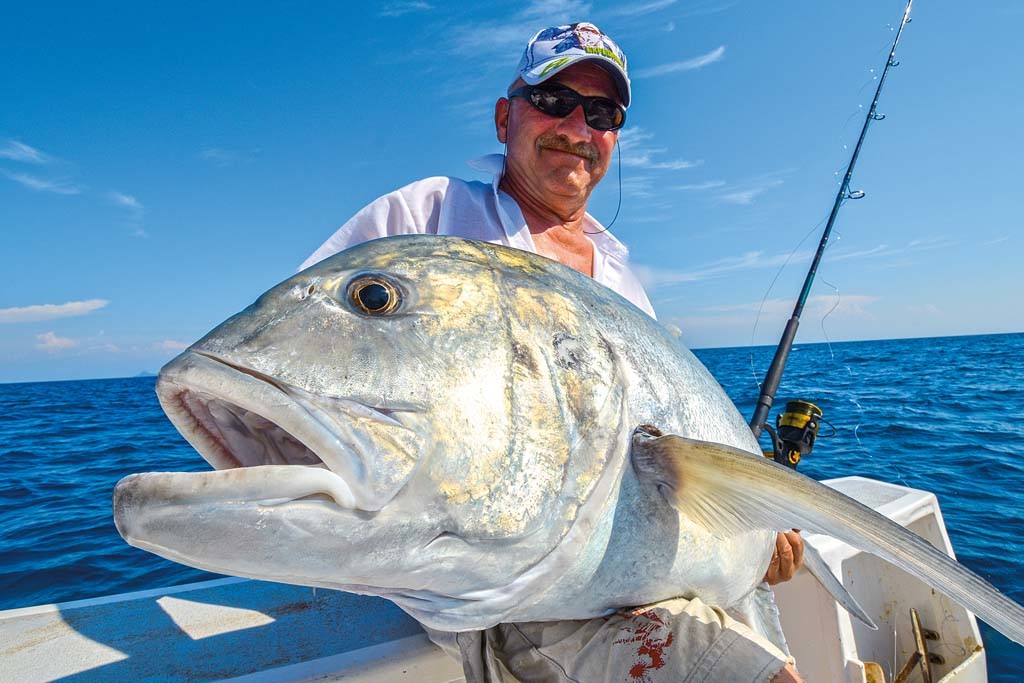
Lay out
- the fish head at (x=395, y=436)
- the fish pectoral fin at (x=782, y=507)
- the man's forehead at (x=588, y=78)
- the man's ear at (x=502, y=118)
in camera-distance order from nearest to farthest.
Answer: the fish head at (x=395, y=436) < the fish pectoral fin at (x=782, y=507) < the man's forehead at (x=588, y=78) < the man's ear at (x=502, y=118)

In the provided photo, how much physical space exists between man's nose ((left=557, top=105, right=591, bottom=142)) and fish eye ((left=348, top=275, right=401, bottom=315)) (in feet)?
5.65

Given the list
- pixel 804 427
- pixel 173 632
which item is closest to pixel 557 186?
pixel 804 427

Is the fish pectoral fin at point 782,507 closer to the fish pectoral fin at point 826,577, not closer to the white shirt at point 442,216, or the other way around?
the fish pectoral fin at point 826,577

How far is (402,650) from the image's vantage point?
94.8 inches

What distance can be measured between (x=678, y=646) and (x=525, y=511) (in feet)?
2.37

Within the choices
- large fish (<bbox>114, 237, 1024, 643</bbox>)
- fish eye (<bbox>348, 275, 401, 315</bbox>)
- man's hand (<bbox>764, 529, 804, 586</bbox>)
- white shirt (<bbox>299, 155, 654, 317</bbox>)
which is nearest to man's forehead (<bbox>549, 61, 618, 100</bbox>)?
white shirt (<bbox>299, 155, 654, 317</bbox>)

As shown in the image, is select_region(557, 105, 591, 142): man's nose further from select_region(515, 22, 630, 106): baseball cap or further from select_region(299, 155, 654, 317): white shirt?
select_region(299, 155, 654, 317): white shirt

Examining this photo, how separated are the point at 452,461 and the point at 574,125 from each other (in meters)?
2.01

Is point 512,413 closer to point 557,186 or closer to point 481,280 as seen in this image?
point 481,280

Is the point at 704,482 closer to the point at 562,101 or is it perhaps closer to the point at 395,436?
the point at 395,436

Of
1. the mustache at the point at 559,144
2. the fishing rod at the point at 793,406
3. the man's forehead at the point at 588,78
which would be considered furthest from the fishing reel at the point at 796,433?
the man's forehead at the point at 588,78

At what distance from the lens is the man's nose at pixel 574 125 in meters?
2.65

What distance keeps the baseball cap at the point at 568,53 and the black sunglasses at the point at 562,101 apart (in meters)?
0.05

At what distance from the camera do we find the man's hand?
7.14 ft
